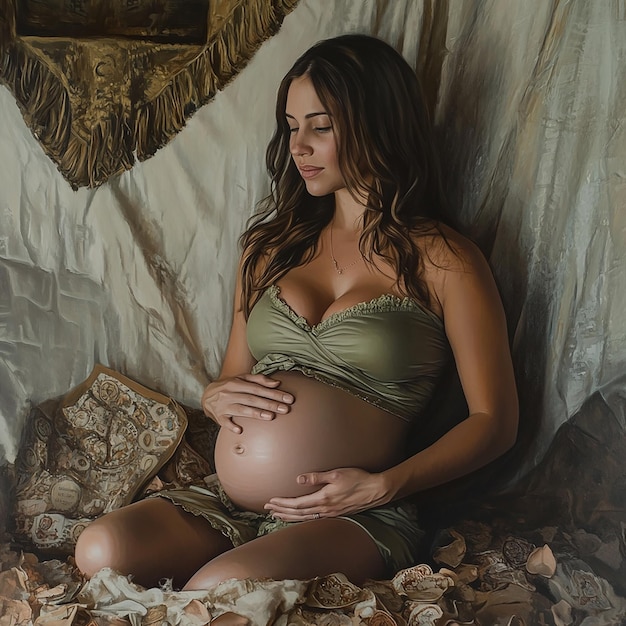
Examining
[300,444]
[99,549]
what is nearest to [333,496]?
[300,444]

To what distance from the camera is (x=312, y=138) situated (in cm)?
135

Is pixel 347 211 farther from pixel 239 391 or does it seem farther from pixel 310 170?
pixel 239 391

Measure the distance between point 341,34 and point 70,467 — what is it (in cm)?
84

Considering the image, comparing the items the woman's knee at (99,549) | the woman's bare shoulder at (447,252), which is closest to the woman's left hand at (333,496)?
the woman's knee at (99,549)

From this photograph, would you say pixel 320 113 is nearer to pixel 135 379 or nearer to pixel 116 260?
pixel 116 260

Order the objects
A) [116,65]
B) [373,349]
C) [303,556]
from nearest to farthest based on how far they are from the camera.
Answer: [303,556]
[373,349]
[116,65]

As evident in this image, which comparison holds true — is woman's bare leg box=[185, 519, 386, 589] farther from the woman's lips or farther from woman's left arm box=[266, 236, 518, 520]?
the woman's lips

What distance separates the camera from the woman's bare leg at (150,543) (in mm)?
1211

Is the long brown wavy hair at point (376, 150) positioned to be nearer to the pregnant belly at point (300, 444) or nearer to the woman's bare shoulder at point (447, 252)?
the woman's bare shoulder at point (447, 252)

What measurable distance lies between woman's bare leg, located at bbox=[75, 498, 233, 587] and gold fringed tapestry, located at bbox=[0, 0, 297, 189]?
1.87 ft

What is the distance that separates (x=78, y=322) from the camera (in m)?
1.46

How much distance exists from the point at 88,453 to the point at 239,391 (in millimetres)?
303

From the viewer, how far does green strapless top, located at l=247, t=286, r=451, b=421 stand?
4.25ft

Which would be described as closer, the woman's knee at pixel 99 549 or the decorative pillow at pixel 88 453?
the woman's knee at pixel 99 549
